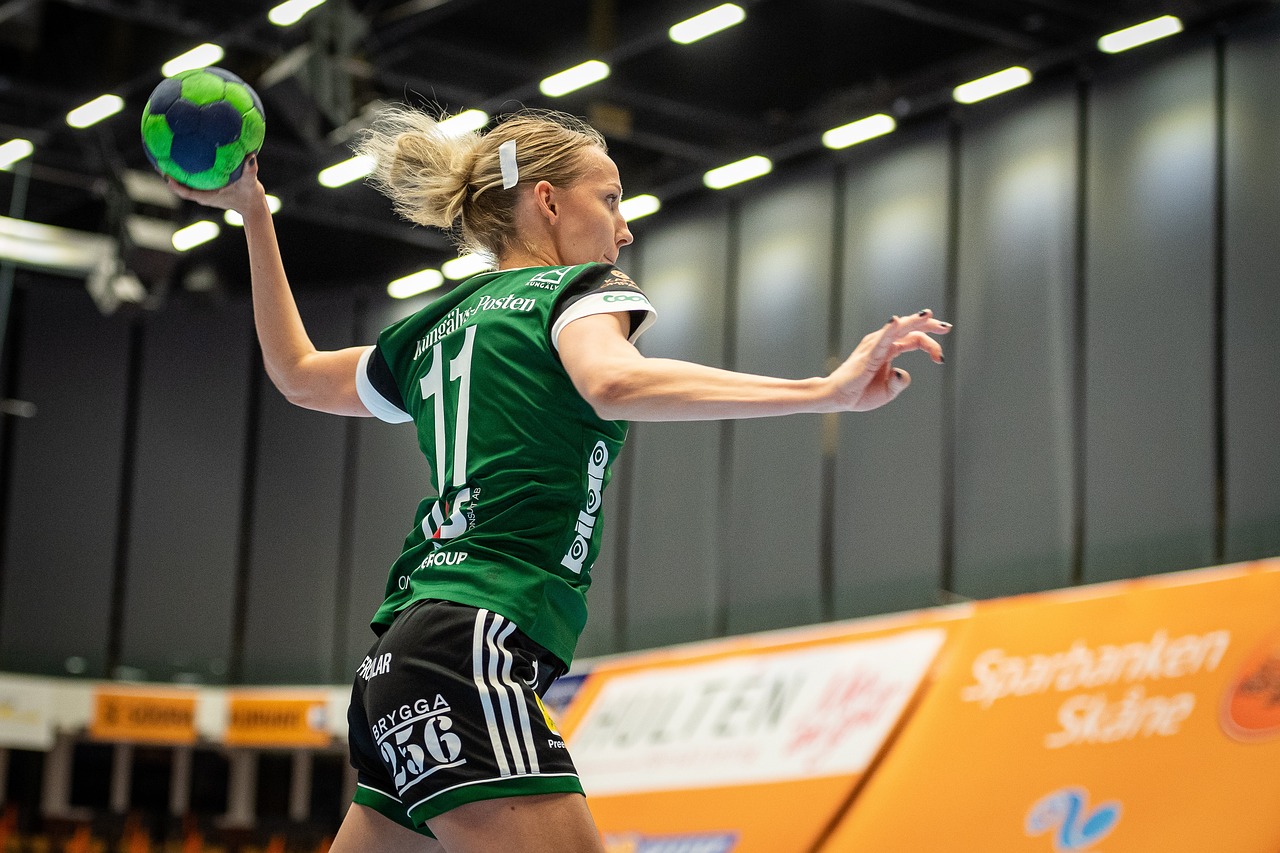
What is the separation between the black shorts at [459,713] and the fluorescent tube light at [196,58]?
1121cm

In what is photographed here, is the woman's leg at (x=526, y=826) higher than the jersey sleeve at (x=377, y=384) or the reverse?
the reverse

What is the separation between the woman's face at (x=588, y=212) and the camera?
2.28m

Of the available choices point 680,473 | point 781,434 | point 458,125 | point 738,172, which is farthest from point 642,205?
point 458,125

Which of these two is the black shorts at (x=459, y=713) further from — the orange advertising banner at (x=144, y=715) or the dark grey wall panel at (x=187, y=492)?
the dark grey wall panel at (x=187, y=492)

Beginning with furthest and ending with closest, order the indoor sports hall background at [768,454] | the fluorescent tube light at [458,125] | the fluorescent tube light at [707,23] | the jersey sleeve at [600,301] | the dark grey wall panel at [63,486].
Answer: the dark grey wall panel at [63,486] < the fluorescent tube light at [707,23] < the indoor sports hall background at [768,454] < the fluorescent tube light at [458,125] < the jersey sleeve at [600,301]

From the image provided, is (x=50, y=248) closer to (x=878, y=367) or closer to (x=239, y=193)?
(x=239, y=193)

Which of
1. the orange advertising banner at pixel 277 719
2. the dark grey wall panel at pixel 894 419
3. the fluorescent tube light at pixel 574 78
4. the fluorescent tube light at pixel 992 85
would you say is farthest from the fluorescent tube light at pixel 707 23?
the orange advertising banner at pixel 277 719

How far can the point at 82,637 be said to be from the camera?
17141 millimetres

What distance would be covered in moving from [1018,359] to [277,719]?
910 centimetres

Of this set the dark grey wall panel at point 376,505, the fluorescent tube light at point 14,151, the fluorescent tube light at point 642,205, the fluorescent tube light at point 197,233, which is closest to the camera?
the fluorescent tube light at point 14,151

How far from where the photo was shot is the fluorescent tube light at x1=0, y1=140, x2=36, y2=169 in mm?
14836

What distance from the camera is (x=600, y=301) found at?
6.49 ft

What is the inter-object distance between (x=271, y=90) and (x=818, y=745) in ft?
19.7

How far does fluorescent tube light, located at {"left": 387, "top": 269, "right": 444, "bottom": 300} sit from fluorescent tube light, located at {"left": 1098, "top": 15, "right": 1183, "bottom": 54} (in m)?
8.29
